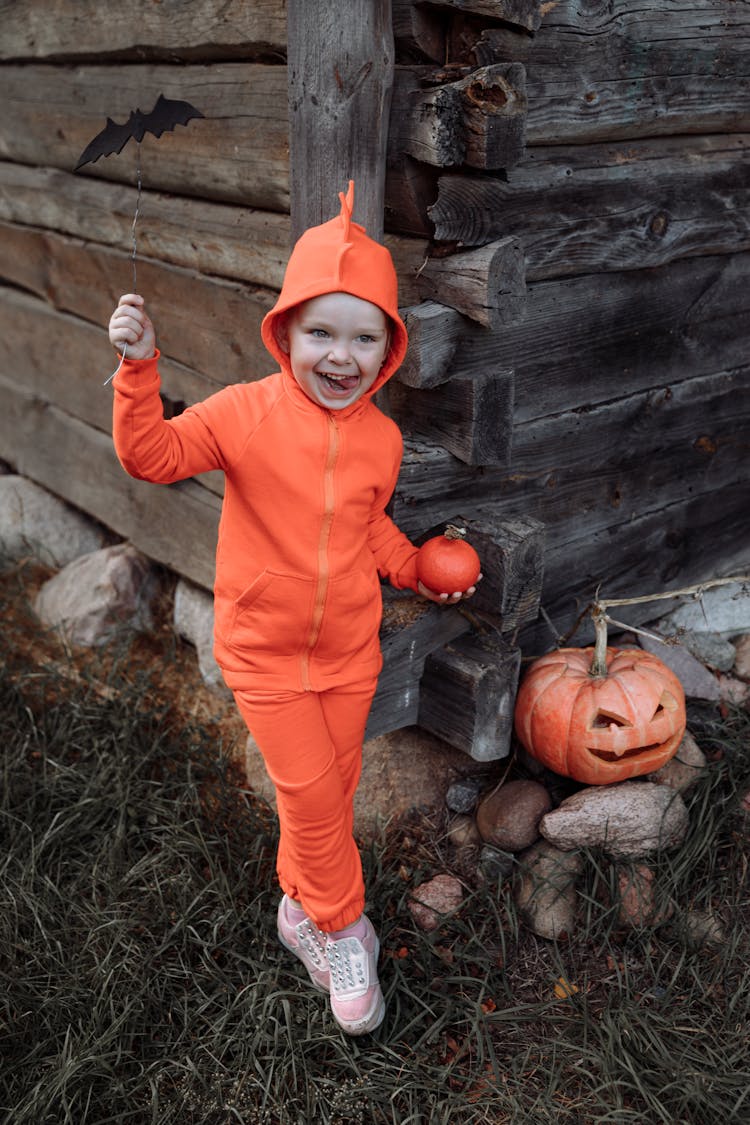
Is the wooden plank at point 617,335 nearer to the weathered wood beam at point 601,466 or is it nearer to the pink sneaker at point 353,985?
the weathered wood beam at point 601,466

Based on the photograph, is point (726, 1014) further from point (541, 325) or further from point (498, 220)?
point (498, 220)

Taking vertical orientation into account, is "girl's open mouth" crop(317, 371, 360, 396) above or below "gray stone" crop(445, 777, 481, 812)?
above

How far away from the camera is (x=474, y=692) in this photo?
2861mm

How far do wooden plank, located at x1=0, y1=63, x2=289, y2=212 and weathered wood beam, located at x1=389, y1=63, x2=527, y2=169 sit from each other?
433 mm

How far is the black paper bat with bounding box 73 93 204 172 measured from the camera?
2018mm

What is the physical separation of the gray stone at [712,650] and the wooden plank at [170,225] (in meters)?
1.74

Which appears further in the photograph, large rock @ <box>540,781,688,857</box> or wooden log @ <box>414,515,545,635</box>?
large rock @ <box>540,781,688,857</box>

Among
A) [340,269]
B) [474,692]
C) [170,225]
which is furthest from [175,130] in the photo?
[474,692]

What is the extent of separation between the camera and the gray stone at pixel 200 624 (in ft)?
12.3

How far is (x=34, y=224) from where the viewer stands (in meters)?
4.16

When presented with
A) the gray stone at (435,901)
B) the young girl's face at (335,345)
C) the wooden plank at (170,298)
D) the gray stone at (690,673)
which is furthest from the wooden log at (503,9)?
the gray stone at (435,901)

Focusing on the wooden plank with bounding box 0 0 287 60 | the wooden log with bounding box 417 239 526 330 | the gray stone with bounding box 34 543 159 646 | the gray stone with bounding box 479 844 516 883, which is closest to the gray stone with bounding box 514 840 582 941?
the gray stone with bounding box 479 844 516 883

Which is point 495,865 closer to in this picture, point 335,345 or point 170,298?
point 335,345

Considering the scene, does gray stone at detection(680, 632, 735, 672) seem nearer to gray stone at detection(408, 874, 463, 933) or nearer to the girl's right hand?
gray stone at detection(408, 874, 463, 933)
